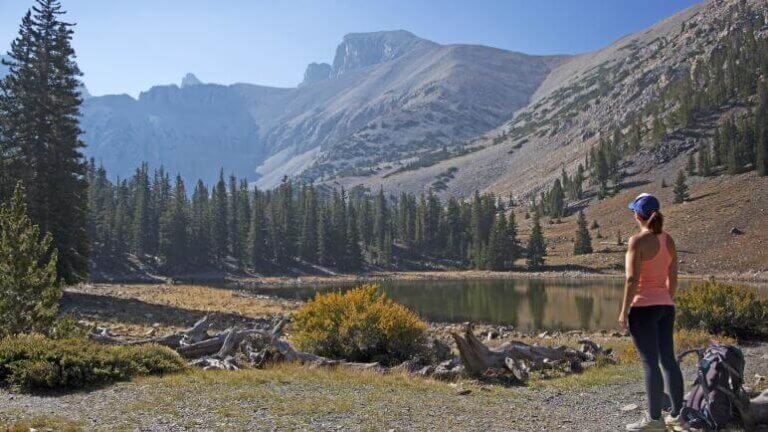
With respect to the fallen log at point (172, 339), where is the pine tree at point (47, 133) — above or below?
above

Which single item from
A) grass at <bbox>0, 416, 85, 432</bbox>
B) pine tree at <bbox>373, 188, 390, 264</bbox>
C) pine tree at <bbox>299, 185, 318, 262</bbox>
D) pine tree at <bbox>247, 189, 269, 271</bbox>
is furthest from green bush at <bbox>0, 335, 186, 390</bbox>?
pine tree at <bbox>373, 188, 390, 264</bbox>

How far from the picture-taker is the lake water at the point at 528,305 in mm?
41119

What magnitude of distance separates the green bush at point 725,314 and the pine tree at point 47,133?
36125mm

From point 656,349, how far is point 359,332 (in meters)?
10.2

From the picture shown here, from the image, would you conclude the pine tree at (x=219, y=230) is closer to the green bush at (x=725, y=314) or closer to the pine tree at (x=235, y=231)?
the pine tree at (x=235, y=231)

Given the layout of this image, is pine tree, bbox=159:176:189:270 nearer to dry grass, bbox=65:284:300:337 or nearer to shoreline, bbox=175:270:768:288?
shoreline, bbox=175:270:768:288

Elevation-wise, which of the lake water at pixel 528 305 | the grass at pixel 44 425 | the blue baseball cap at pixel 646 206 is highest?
the blue baseball cap at pixel 646 206

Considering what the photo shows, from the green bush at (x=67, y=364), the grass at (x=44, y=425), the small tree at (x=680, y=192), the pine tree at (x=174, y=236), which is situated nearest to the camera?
the grass at (x=44, y=425)

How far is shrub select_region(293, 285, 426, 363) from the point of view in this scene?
1659cm

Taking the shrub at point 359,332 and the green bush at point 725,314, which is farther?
the green bush at point 725,314

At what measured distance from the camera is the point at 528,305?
52562 mm

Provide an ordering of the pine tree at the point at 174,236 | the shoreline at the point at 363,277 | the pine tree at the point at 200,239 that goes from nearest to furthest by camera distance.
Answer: the shoreline at the point at 363,277
the pine tree at the point at 174,236
the pine tree at the point at 200,239

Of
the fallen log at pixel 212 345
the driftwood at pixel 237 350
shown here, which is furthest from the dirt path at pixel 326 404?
the fallen log at pixel 212 345

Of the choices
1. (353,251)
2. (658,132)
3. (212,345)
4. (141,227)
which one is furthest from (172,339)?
(658,132)
